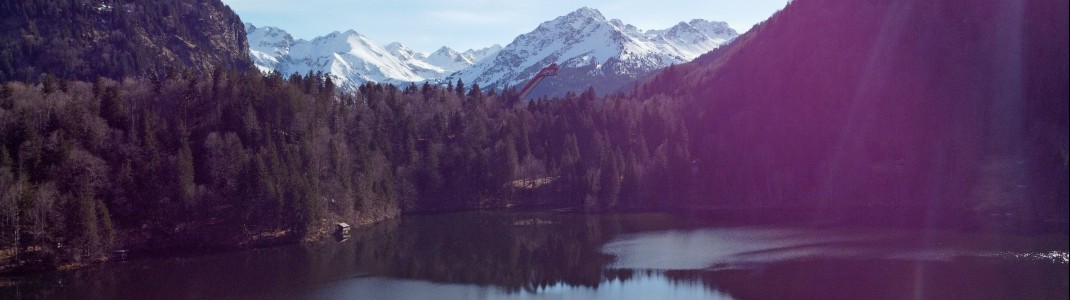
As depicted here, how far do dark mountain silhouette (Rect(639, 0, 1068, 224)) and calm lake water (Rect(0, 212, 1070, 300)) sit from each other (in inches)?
888

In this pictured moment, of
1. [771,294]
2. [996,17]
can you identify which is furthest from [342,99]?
[996,17]

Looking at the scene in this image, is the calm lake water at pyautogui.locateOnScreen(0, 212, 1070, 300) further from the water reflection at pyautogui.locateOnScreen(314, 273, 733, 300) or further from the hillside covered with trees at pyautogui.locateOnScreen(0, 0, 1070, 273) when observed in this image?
the hillside covered with trees at pyautogui.locateOnScreen(0, 0, 1070, 273)

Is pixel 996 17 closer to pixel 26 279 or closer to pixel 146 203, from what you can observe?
pixel 146 203

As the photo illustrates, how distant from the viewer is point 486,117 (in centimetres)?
12581

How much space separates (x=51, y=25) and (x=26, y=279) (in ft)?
315

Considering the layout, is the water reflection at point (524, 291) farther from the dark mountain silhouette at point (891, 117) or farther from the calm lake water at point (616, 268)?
the dark mountain silhouette at point (891, 117)

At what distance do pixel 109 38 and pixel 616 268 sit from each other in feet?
395

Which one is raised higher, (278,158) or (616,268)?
(278,158)

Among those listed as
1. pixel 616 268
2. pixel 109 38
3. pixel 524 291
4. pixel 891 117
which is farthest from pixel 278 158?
pixel 891 117

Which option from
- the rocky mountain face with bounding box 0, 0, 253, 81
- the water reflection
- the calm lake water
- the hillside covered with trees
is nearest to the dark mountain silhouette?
the hillside covered with trees

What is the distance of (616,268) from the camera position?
61250 millimetres

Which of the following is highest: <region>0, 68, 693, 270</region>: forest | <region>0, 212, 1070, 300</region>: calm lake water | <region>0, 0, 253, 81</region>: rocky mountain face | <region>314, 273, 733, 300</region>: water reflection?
<region>0, 0, 253, 81</region>: rocky mountain face

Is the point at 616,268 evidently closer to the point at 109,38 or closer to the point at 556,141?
the point at 556,141

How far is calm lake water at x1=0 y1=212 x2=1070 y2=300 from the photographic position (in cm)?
5181
